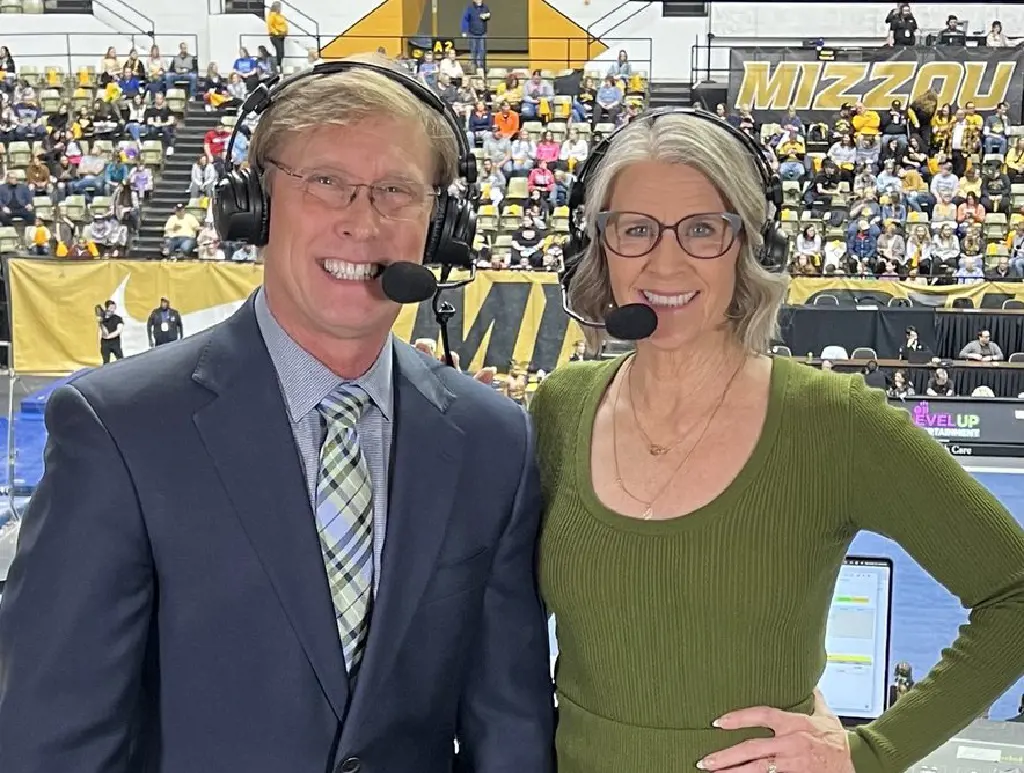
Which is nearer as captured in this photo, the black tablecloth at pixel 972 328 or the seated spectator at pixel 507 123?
the black tablecloth at pixel 972 328

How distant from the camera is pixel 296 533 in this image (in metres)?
1.25

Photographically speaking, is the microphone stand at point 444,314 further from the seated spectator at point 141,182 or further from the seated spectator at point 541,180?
the seated spectator at point 141,182

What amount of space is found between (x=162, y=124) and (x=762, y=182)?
1330 centimetres

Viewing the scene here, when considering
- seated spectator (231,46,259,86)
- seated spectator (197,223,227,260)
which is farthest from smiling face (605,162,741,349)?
seated spectator (231,46,259,86)

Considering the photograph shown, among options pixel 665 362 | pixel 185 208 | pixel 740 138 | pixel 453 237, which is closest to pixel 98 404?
pixel 453 237

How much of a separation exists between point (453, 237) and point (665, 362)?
34 cm

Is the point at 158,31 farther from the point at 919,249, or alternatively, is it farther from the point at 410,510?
the point at 410,510

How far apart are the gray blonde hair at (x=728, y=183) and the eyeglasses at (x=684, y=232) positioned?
0.08ft

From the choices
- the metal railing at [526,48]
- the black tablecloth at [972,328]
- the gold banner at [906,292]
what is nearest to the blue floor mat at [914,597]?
the black tablecloth at [972,328]

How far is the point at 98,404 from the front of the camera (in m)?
1.20

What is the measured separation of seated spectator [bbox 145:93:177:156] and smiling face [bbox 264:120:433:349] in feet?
42.9

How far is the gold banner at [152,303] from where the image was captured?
827 centimetres

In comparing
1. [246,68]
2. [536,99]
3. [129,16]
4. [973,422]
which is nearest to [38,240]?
[246,68]

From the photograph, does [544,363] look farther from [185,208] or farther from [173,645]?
[173,645]
